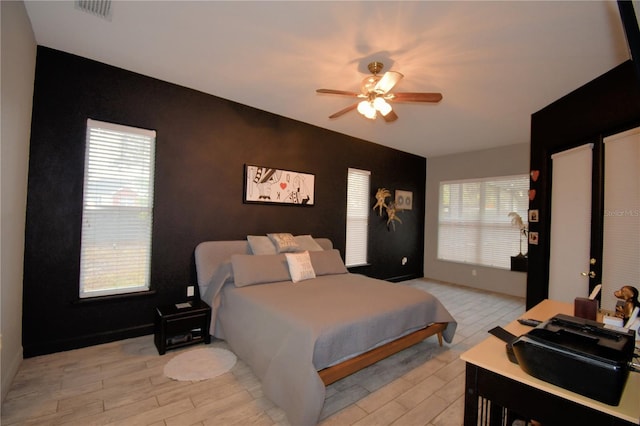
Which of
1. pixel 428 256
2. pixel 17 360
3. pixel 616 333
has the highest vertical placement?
pixel 616 333

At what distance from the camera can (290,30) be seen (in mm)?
2227

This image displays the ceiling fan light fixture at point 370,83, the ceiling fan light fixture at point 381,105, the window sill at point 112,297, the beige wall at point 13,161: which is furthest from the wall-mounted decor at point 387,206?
the beige wall at point 13,161

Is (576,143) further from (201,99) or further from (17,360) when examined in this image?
(17,360)

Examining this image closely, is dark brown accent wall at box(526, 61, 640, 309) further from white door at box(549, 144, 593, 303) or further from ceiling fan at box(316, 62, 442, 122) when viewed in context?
ceiling fan at box(316, 62, 442, 122)

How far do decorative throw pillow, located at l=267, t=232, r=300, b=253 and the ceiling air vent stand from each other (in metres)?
2.59

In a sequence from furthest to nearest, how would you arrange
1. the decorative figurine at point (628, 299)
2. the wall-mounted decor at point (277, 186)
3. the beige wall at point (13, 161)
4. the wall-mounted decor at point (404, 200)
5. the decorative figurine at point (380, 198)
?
the wall-mounted decor at point (404, 200) → the decorative figurine at point (380, 198) → the wall-mounted decor at point (277, 186) → the beige wall at point (13, 161) → the decorative figurine at point (628, 299)

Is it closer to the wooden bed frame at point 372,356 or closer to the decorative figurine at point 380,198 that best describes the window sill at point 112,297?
the wooden bed frame at point 372,356

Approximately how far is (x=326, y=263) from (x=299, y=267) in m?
0.48

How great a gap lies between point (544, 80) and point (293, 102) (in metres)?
2.73

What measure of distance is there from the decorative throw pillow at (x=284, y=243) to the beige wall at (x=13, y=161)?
7.55ft

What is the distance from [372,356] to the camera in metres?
2.29

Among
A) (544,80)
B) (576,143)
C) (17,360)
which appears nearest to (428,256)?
(576,143)

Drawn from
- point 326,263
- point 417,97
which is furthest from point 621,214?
point 326,263

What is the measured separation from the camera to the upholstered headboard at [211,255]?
3.21 m
